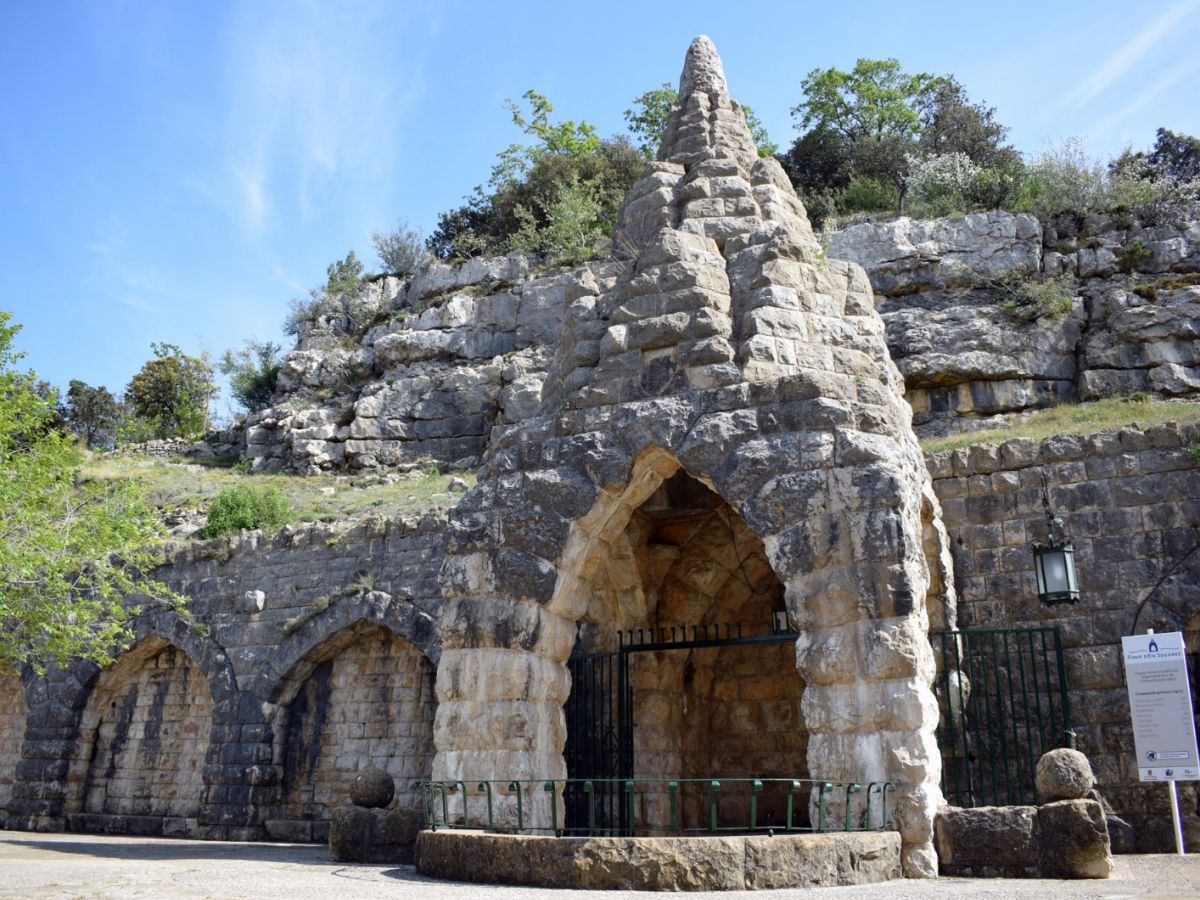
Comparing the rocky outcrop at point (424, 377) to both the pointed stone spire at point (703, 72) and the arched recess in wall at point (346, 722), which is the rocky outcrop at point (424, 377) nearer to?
the arched recess in wall at point (346, 722)

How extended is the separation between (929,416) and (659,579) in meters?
11.4

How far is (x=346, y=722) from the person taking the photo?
13766 mm

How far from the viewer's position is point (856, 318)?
9312mm

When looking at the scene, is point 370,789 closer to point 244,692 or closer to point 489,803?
point 489,803

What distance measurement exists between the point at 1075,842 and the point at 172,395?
38132mm

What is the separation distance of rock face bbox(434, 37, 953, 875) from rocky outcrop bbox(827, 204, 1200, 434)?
38.5 feet

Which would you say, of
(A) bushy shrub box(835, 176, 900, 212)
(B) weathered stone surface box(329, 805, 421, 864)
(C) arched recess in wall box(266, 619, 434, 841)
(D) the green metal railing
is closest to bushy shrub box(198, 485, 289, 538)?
(C) arched recess in wall box(266, 619, 434, 841)

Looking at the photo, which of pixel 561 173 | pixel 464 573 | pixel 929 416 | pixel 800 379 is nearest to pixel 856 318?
pixel 800 379

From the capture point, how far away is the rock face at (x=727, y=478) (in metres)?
7.28

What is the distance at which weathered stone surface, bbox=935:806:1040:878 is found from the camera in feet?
22.3

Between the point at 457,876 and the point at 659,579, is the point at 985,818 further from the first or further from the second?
the point at 659,579

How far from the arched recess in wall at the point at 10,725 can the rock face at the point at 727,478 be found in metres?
12.5

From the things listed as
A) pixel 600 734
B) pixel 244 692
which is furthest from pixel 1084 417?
pixel 244 692

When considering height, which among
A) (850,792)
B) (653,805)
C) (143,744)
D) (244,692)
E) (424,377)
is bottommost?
(653,805)
